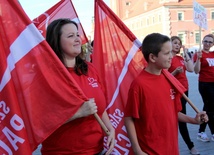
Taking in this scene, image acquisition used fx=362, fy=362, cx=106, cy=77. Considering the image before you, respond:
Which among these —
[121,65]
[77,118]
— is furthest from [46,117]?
[121,65]

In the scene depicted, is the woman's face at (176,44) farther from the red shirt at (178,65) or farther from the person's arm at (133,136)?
the person's arm at (133,136)

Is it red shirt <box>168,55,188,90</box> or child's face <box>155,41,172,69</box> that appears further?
red shirt <box>168,55,188,90</box>

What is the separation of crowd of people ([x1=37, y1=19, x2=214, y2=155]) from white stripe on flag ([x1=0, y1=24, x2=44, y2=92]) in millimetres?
218

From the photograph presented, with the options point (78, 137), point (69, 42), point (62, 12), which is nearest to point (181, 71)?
point (62, 12)

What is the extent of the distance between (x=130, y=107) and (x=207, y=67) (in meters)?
4.05

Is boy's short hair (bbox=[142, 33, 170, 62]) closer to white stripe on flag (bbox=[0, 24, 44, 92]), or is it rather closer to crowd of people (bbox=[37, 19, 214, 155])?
crowd of people (bbox=[37, 19, 214, 155])

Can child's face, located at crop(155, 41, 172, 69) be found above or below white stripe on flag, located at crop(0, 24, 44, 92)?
below

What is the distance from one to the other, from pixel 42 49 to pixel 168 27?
219ft

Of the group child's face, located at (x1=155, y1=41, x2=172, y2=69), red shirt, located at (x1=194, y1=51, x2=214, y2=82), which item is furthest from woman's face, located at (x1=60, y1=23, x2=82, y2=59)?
red shirt, located at (x1=194, y1=51, x2=214, y2=82)

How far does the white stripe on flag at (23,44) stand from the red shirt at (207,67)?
15.4ft

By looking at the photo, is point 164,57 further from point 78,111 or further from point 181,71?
point 181,71

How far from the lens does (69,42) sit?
2695 mm

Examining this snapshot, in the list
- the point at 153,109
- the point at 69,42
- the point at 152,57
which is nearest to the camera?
the point at 69,42

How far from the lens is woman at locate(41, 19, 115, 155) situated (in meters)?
2.54
